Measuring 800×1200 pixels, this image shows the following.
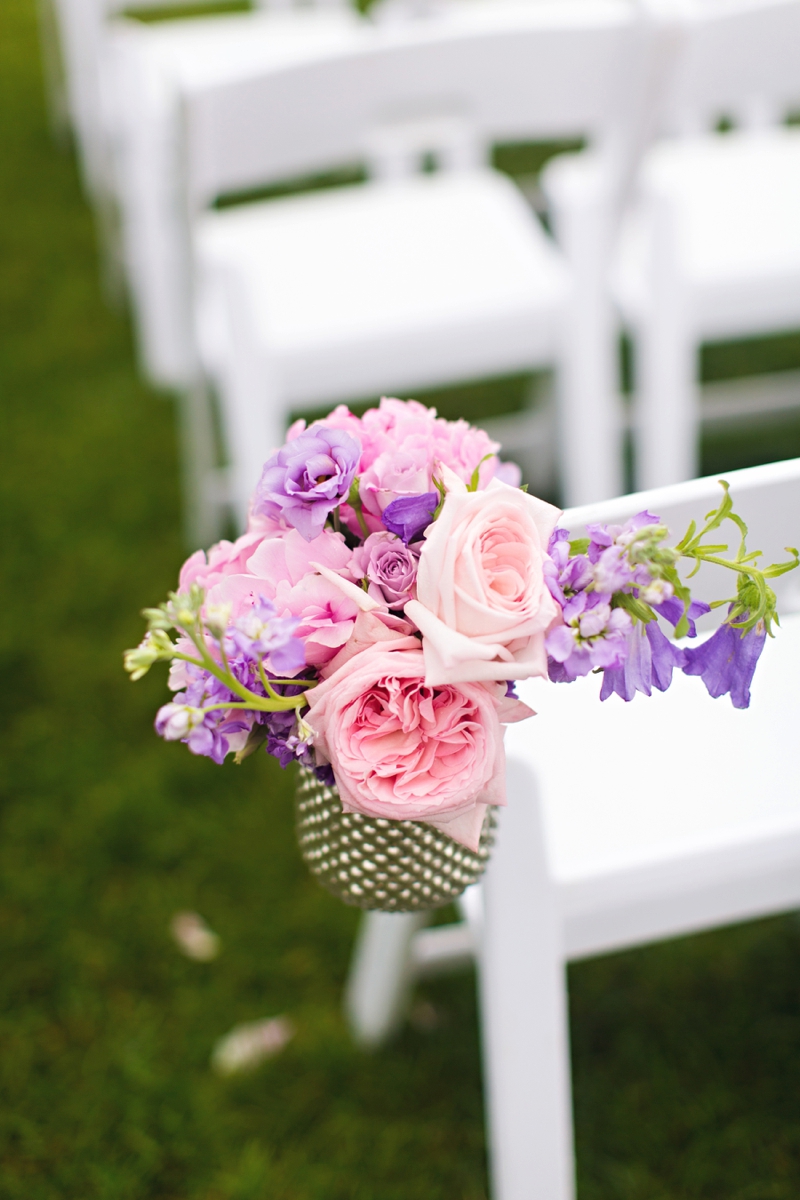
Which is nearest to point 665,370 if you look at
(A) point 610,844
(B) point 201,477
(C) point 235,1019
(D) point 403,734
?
(B) point 201,477

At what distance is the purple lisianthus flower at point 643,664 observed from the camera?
2.19 ft

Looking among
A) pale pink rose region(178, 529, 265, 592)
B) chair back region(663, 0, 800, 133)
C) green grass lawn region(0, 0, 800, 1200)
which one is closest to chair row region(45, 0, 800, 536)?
chair back region(663, 0, 800, 133)

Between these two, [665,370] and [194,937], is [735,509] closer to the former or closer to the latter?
[665,370]

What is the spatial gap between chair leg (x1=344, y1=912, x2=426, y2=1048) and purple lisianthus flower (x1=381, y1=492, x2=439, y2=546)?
78 cm

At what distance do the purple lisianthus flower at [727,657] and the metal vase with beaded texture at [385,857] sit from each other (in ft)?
0.77

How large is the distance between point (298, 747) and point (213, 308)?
1.50 meters

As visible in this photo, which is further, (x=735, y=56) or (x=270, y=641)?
(x=735, y=56)

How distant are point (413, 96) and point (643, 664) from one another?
4.43ft

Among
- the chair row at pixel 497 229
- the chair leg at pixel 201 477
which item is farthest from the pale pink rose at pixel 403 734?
the chair leg at pixel 201 477

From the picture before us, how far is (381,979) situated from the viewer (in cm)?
149

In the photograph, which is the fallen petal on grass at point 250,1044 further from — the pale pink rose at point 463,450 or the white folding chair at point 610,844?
the pale pink rose at point 463,450

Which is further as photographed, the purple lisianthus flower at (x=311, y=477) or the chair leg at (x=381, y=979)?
the chair leg at (x=381, y=979)

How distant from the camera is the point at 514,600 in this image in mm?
636

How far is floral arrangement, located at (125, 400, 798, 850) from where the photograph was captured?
0.64 m
